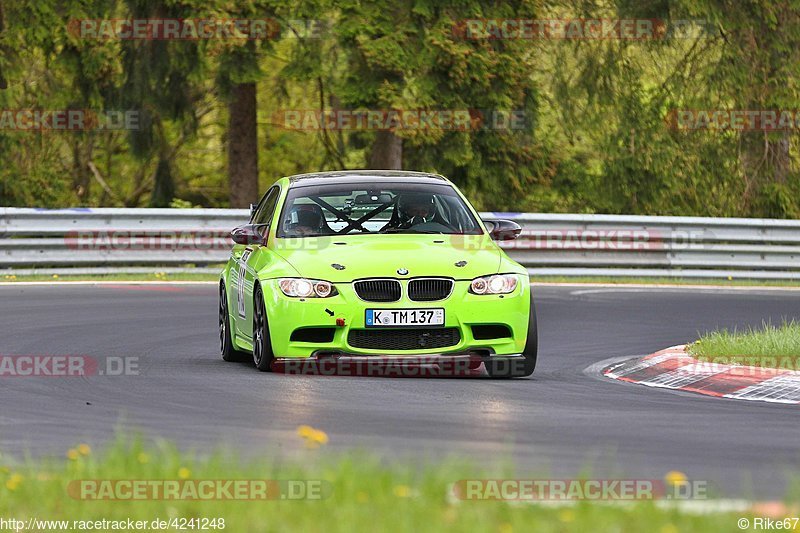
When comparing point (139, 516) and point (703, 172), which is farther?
point (703, 172)

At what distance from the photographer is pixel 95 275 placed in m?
23.3

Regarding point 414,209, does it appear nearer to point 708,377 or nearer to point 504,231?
point 504,231

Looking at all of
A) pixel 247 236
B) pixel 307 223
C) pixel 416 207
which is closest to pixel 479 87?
pixel 416 207

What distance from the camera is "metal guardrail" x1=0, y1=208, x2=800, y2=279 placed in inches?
910

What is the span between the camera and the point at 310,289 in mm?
11742

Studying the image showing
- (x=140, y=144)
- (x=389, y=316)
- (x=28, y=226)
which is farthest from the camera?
(x=140, y=144)

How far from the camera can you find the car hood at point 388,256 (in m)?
11.7

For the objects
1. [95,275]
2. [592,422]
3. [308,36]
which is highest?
[308,36]

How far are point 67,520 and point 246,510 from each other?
0.66 metres

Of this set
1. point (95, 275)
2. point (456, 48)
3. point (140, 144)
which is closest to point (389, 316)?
point (95, 275)

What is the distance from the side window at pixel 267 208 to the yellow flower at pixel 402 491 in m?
7.17

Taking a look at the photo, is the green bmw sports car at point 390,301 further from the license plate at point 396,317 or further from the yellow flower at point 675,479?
the yellow flower at point 675,479

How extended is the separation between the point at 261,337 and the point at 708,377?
131 inches

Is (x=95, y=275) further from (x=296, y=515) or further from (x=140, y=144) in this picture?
(x=296, y=515)
